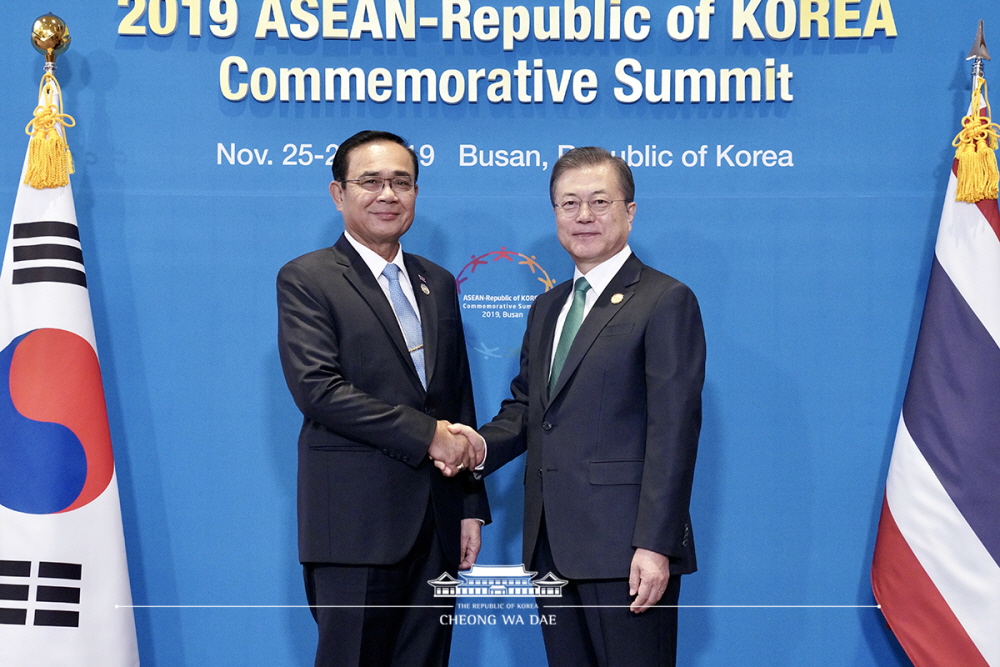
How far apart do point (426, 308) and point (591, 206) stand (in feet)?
1.65

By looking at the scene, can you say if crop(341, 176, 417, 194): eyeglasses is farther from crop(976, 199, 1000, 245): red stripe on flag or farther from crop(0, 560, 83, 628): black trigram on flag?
crop(976, 199, 1000, 245): red stripe on flag

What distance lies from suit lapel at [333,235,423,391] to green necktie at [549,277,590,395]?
338mm

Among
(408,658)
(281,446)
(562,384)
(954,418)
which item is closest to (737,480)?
(954,418)

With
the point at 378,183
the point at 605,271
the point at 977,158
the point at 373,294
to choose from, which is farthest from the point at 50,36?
the point at 977,158

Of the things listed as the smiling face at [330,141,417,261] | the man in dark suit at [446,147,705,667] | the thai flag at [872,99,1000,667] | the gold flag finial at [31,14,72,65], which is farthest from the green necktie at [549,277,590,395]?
the gold flag finial at [31,14,72,65]

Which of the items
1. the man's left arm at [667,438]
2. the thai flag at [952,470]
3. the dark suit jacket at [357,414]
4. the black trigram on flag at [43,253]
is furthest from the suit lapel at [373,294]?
the thai flag at [952,470]

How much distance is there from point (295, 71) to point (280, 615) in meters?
1.67

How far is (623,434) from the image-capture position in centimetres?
220

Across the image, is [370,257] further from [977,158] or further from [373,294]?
[977,158]

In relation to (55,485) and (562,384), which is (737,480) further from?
(55,485)

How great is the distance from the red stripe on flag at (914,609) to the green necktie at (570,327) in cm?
114

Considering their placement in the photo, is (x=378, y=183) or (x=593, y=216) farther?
(x=378, y=183)

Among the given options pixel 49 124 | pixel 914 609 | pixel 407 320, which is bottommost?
pixel 914 609

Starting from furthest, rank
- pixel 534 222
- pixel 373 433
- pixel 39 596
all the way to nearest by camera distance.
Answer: pixel 534 222 → pixel 39 596 → pixel 373 433
